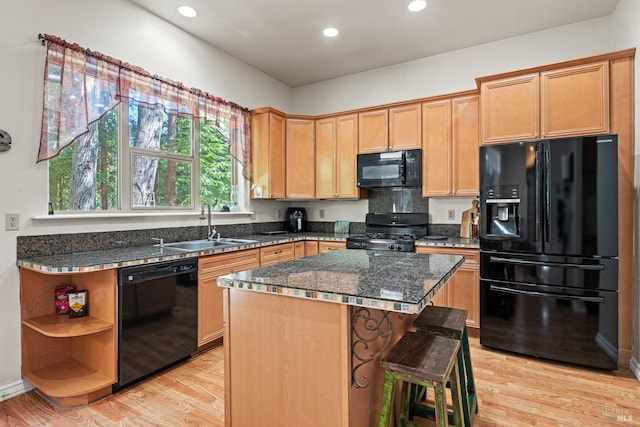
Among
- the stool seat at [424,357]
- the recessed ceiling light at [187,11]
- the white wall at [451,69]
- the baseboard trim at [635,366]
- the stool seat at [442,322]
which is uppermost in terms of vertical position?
the recessed ceiling light at [187,11]

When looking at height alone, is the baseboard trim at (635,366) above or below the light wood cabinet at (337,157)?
below

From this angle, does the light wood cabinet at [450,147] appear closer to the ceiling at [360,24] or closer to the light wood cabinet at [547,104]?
the light wood cabinet at [547,104]

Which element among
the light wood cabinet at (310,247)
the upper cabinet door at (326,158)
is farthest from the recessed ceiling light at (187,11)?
the light wood cabinet at (310,247)

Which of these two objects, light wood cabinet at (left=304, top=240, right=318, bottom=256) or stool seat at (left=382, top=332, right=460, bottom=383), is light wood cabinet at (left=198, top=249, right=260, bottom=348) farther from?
stool seat at (left=382, top=332, right=460, bottom=383)

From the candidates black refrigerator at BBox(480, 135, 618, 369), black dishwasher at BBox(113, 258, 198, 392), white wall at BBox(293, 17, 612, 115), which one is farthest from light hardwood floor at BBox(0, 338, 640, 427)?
white wall at BBox(293, 17, 612, 115)

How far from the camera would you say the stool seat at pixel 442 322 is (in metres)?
1.76

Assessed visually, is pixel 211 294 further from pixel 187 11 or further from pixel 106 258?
pixel 187 11

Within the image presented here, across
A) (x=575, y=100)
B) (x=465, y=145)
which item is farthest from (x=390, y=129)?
(x=575, y=100)

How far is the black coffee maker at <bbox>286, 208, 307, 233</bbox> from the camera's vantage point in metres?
4.72

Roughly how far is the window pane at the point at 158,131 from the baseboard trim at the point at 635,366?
13.7 feet

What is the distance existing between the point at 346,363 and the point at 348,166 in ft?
10.1

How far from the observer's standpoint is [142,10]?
300 cm

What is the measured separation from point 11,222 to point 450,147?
12.2ft

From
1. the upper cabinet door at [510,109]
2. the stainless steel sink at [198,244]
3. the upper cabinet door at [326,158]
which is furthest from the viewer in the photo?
the upper cabinet door at [326,158]
